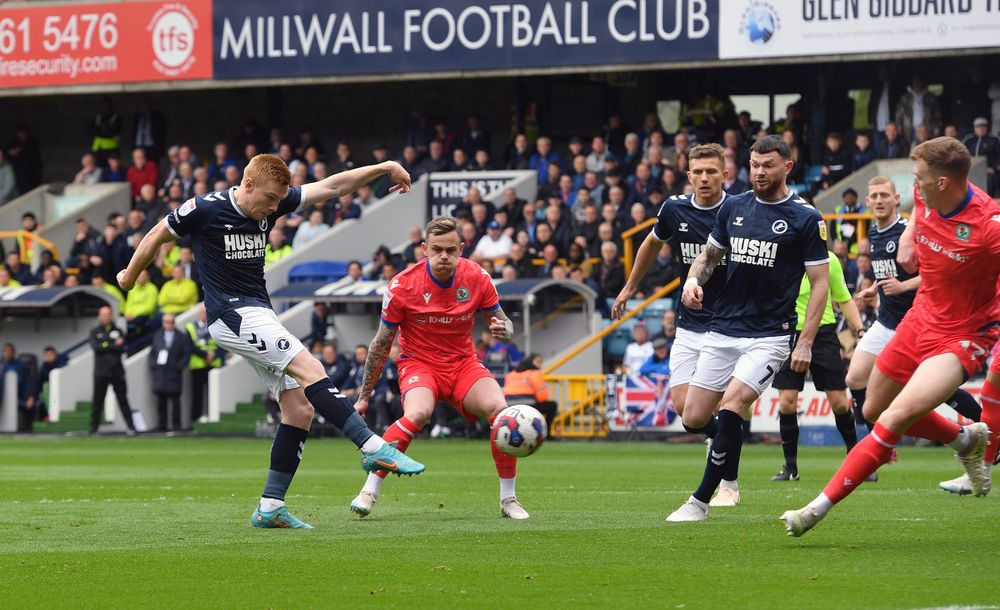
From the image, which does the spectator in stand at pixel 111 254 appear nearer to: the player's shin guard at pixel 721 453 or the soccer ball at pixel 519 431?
the soccer ball at pixel 519 431

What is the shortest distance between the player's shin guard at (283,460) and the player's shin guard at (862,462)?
3285mm

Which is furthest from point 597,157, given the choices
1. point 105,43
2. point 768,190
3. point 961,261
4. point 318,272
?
point 961,261

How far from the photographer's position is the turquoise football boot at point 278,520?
395 inches

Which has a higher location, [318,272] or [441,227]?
[441,227]

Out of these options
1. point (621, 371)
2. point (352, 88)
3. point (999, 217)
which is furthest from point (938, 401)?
point (352, 88)

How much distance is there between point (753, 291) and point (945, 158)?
84.1 inches

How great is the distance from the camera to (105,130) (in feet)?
115

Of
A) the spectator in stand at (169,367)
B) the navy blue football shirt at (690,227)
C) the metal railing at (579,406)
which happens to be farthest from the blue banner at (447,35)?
the navy blue football shirt at (690,227)

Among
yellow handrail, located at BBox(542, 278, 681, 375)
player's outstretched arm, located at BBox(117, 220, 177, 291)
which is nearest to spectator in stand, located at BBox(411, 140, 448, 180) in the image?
yellow handrail, located at BBox(542, 278, 681, 375)

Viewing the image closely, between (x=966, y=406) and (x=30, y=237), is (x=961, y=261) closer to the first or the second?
(x=966, y=406)

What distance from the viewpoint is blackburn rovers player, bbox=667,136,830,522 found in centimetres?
1022

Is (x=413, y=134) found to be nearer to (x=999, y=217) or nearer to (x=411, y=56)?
(x=411, y=56)

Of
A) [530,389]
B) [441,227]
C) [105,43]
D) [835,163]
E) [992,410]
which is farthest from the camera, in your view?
[105,43]

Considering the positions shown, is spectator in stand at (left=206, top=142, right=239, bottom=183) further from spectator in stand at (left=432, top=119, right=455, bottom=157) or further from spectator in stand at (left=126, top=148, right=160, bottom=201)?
spectator in stand at (left=432, top=119, right=455, bottom=157)
